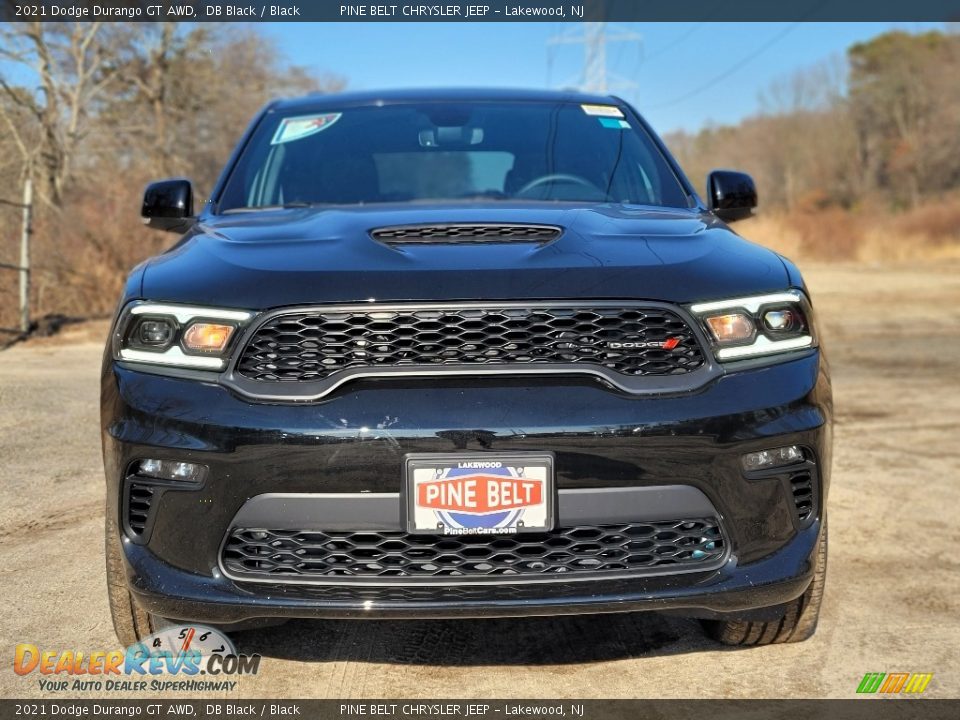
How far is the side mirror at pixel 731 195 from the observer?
157 inches

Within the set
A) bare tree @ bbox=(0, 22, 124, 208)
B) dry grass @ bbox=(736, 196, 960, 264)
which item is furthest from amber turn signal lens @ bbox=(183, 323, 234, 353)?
dry grass @ bbox=(736, 196, 960, 264)

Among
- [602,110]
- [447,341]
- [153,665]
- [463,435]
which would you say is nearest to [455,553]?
[463,435]

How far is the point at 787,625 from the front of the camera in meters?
3.03

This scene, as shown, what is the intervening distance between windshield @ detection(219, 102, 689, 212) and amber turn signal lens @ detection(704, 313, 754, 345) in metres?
1.22

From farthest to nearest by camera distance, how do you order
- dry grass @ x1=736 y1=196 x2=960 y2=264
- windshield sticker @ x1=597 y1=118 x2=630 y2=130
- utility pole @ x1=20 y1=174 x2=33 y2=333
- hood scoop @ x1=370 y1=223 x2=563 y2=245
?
dry grass @ x1=736 y1=196 x2=960 y2=264
utility pole @ x1=20 y1=174 x2=33 y2=333
windshield sticker @ x1=597 y1=118 x2=630 y2=130
hood scoop @ x1=370 y1=223 x2=563 y2=245

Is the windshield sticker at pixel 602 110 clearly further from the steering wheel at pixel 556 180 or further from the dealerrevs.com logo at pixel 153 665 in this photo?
the dealerrevs.com logo at pixel 153 665

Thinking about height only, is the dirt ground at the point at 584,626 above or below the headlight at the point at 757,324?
below

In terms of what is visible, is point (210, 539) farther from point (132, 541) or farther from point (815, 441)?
point (815, 441)

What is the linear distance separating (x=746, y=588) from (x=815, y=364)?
1.89ft

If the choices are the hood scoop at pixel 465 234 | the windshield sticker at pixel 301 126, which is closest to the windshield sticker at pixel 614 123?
the windshield sticker at pixel 301 126

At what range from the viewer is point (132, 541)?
263cm

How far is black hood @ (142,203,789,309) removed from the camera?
2607mm

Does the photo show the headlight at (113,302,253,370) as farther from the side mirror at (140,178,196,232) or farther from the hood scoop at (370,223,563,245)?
the side mirror at (140,178,196,232)

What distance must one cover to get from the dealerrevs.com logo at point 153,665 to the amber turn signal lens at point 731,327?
1508 mm
